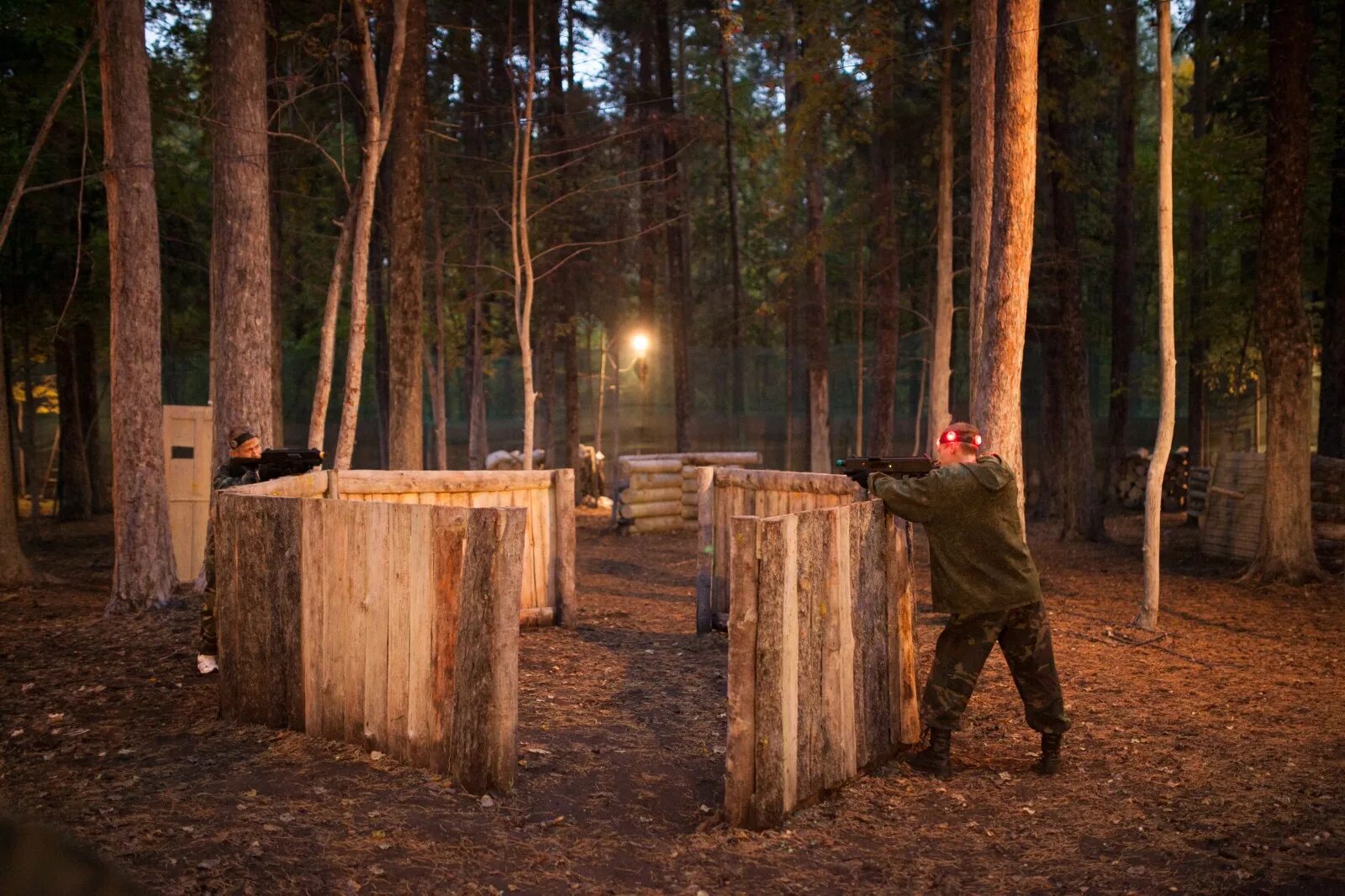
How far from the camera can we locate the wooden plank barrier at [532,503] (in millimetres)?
10227

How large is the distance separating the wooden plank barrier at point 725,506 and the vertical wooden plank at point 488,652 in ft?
13.5

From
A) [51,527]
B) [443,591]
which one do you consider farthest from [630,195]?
[443,591]

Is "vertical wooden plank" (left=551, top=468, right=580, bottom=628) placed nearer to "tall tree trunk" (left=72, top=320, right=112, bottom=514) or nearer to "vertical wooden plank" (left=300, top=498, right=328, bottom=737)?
"vertical wooden plank" (left=300, top=498, right=328, bottom=737)

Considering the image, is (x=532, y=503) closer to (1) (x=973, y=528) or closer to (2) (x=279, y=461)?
(2) (x=279, y=461)

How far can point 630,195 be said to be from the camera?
28.2 meters

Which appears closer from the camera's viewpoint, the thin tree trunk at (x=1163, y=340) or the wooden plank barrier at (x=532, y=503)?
the wooden plank barrier at (x=532, y=503)

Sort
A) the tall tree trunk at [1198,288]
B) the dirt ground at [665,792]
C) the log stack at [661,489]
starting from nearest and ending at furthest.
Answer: the dirt ground at [665,792], the log stack at [661,489], the tall tree trunk at [1198,288]

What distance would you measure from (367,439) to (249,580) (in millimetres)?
28008

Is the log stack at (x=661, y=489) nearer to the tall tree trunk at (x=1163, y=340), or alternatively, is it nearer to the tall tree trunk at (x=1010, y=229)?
the tall tree trunk at (x=1010, y=229)

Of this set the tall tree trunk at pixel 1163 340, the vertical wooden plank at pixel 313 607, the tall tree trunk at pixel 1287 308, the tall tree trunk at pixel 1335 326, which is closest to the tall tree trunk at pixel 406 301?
the vertical wooden plank at pixel 313 607

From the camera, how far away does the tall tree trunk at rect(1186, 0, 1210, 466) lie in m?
23.5

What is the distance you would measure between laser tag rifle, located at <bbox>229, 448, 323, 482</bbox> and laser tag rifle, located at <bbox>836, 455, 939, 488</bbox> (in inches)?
163

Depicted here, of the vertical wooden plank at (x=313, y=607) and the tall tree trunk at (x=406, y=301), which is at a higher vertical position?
the tall tree trunk at (x=406, y=301)

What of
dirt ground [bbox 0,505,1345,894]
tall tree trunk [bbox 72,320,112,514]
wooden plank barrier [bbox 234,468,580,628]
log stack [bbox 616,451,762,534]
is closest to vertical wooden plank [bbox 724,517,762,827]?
dirt ground [bbox 0,505,1345,894]
